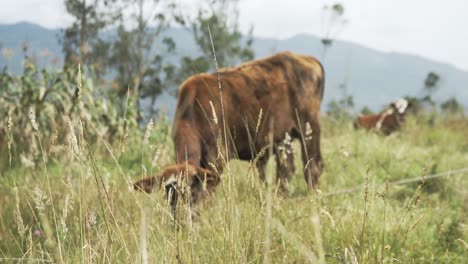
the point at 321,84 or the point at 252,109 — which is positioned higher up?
the point at 321,84

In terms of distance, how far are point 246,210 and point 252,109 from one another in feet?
7.24

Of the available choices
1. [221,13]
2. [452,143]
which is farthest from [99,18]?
[452,143]

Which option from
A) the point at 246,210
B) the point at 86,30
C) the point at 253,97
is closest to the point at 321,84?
the point at 253,97

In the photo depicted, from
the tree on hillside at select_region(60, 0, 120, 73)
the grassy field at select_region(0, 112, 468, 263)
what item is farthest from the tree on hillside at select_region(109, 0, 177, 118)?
the grassy field at select_region(0, 112, 468, 263)

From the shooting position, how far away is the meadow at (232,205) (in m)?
1.89

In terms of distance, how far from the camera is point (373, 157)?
659 centimetres

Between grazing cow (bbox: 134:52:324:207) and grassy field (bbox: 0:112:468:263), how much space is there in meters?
0.24

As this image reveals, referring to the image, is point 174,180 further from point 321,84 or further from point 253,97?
point 321,84

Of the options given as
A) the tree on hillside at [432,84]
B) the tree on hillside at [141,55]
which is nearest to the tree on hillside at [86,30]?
the tree on hillside at [141,55]

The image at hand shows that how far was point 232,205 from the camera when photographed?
2.04m

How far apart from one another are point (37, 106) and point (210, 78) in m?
2.76

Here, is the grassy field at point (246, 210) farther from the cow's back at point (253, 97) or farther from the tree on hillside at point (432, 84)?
the tree on hillside at point (432, 84)

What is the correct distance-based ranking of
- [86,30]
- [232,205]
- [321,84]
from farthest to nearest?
[86,30]
[321,84]
[232,205]

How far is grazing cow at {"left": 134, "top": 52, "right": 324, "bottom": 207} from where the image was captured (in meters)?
4.66
